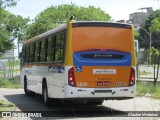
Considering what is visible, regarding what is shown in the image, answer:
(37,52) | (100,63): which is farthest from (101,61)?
(37,52)

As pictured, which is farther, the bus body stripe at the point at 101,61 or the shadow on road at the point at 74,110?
the shadow on road at the point at 74,110

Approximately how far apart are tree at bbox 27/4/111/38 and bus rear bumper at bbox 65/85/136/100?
3933 centimetres

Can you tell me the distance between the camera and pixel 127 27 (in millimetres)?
15648

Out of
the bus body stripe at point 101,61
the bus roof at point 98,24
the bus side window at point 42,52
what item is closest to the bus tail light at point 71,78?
the bus body stripe at point 101,61

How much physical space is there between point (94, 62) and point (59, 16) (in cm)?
4304

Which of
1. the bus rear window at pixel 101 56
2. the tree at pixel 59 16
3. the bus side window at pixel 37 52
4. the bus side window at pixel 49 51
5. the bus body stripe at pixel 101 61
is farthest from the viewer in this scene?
the tree at pixel 59 16

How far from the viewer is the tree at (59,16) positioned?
55156 mm

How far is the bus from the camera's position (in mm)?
14820

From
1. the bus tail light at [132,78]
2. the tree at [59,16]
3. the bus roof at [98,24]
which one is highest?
the tree at [59,16]

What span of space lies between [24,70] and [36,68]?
4.21 meters

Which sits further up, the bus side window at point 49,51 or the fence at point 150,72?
the bus side window at point 49,51

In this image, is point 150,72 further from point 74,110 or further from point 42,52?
point 74,110

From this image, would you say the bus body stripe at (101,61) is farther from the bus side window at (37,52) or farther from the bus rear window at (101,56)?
the bus side window at (37,52)

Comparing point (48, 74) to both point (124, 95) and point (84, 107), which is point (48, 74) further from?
point (124, 95)
